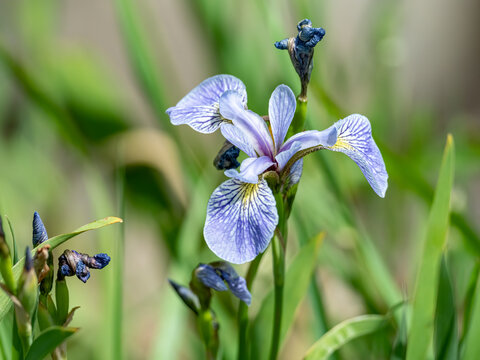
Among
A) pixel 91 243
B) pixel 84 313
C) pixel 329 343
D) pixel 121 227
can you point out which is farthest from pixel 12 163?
A: pixel 329 343

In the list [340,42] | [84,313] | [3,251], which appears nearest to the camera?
[3,251]

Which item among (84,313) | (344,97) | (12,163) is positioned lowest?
(84,313)

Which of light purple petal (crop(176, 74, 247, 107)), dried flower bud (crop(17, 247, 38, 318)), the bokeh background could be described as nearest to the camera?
dried flower bud (crop(17, 247, 38, 318))

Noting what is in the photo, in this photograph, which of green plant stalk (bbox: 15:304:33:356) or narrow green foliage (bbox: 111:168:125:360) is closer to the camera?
green plant stalk (bbox: 15:304:33:356)

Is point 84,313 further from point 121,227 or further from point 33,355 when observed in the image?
point 33,355

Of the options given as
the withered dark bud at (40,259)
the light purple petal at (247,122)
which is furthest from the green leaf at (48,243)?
the light purple petal at (247,122)

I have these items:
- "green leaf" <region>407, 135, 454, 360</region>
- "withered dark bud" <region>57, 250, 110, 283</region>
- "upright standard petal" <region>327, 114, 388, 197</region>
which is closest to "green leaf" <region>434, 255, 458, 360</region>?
"green leaf" <region>407, 135, 454, 360</region>

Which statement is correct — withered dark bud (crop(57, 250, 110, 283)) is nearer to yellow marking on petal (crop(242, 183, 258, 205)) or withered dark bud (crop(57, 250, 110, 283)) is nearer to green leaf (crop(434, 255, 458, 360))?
yellow marking on petal (crop(242, 183, 258, 205))
